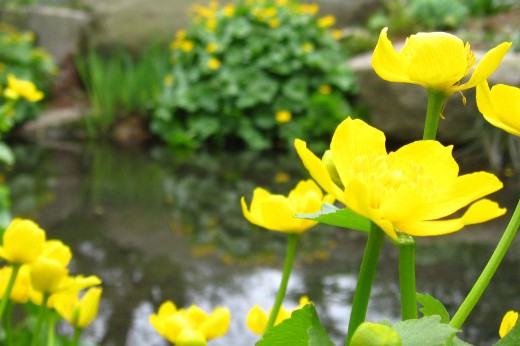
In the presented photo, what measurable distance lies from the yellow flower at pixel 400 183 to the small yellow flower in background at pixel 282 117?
193 inches

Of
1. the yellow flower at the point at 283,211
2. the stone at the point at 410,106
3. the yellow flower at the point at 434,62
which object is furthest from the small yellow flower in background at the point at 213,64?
the yellow flower at the point at 434,62

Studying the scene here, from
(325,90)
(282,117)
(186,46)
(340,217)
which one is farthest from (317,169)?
(186,46)

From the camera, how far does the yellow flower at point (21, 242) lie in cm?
51

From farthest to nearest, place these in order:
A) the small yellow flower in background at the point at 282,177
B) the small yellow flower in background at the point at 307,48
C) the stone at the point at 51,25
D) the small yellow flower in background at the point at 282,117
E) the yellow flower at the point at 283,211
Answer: the stone at the point at 51,25, the small yellow flower in background at the point at 307,48, the small yellow flower in background at the point at 282,117, the small yellow flower in background at the point at 282,177, the yellow flower at the point at 283,211

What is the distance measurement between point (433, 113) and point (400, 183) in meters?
0.08

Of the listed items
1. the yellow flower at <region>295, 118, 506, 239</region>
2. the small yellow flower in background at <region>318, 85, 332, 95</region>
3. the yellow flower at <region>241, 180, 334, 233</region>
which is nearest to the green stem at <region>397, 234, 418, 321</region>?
the yellow flower at <region>295, 118, 506, 239</region>

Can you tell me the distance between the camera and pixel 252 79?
5586 mm

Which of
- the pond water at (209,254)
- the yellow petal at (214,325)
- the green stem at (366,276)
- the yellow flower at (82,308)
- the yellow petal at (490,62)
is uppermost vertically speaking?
the yellow petal at (490,62)

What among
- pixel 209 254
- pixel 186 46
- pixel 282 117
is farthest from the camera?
pixel 186 46

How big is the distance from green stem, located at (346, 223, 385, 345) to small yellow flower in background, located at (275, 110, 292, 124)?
4.94 metres

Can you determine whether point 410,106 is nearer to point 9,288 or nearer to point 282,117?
point 282,117

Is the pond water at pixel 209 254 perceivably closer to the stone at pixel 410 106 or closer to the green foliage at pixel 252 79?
the stone at pixel 410 106

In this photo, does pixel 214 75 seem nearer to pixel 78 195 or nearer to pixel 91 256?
pixel 78 195

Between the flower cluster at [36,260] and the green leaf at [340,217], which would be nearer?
the green leaf at [340,217]
